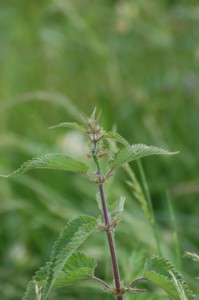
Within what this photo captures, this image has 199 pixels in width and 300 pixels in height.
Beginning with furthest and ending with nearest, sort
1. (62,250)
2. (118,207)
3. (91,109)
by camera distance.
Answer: (91,109)
(118,207)
(62,250)

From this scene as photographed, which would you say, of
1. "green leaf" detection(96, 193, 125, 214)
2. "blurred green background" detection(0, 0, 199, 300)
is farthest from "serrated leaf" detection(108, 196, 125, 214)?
"blurred green background" detection(0, 0, 199, 300)

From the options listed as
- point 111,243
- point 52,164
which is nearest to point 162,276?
point 111,243

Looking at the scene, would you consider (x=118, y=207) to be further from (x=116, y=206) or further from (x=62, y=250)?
(x=62, y=250)

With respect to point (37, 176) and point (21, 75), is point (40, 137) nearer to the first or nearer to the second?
point (37, 176)

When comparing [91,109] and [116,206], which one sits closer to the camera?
[116,206]

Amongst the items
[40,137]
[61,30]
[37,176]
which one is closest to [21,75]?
[61,30]

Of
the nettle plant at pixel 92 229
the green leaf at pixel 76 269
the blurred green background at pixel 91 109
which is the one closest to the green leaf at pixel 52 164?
the nettle plant at pixel 92 229
